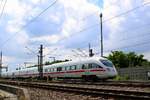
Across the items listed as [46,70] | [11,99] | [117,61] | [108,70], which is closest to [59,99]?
[11,99]

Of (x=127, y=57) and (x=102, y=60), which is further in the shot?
(x=127, y=57)

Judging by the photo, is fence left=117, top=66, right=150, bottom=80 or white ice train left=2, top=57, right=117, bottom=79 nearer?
white ice train left=2, top=57, right=117, bottom=79

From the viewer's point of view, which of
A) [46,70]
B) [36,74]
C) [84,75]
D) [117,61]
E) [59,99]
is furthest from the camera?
[117,61]

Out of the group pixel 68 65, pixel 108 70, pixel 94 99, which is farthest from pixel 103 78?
pixel 94 99

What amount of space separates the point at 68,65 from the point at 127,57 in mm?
56462

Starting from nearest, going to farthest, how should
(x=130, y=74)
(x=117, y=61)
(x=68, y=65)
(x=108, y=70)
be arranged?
1. (x=108, y=70)
2. (x=68, y=65)
3. (x=130, y=74)
4. (x=117, y=61)

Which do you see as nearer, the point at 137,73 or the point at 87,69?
the point at 87,69

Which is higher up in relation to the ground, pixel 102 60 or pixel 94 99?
pixel 102 60

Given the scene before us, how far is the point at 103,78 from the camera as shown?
36.8 m

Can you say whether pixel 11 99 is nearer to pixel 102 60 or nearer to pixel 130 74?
pixel 102 60

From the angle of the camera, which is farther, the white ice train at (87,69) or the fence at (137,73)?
the fence at (137,73)

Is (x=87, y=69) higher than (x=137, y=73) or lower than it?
higher

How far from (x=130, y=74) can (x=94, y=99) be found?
35725mm

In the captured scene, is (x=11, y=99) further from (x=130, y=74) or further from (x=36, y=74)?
(x=36, y=74)
